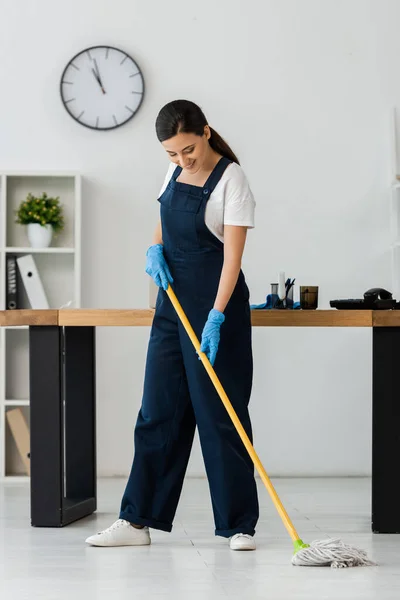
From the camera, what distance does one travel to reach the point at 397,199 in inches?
175

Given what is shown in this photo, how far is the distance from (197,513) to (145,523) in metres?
0.67

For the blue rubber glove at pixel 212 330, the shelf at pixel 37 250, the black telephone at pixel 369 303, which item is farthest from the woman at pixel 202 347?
the shelf at pixel 37 250

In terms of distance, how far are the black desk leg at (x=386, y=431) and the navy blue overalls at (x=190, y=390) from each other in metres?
0.44

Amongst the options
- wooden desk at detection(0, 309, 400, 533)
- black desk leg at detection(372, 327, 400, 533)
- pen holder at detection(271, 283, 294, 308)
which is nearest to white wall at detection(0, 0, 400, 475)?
wooden desk at detection(0, 309, 400, 533)

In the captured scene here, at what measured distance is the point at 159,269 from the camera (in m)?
2.75

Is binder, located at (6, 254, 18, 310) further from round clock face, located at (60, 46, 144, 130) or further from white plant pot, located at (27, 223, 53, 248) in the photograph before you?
round clock face, located at (60, 46, 144, 130)

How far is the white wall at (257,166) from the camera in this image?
14.5 ft

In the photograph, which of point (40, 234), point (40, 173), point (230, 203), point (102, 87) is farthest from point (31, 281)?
point (230, 203)

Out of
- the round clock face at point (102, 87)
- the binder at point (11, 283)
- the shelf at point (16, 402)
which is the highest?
the round clock face at point (102, 87)

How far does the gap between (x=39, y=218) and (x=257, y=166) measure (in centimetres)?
106

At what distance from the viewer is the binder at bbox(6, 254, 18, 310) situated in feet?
14.1

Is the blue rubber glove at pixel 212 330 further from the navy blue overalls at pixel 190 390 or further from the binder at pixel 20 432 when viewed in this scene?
the binder at pixel 20 432

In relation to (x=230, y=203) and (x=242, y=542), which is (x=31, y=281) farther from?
(x=242, y=542)

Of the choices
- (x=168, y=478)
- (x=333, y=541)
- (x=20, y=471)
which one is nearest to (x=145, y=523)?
(x=168, y=478)
